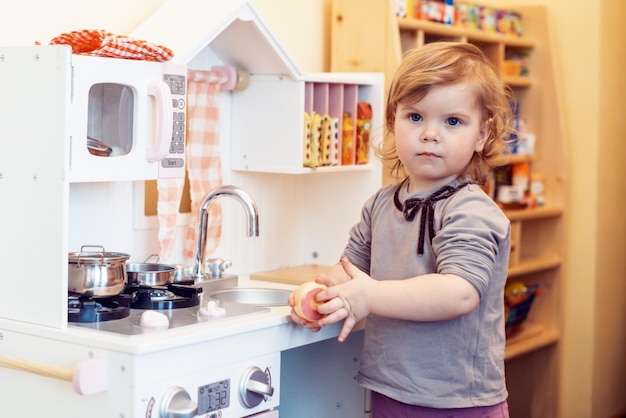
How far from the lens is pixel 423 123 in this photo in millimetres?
1705

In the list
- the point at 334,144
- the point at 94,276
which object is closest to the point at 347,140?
the point at 334,144

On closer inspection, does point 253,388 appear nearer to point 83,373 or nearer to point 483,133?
point 83,373

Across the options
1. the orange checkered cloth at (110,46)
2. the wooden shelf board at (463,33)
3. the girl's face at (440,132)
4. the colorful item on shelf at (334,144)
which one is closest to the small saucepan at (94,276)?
the orange checkered cloth at (110,46)

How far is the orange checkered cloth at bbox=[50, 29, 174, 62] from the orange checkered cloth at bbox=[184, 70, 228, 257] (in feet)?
1.49

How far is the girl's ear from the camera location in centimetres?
174

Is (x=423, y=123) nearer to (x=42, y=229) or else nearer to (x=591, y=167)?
(x=42, y=229)

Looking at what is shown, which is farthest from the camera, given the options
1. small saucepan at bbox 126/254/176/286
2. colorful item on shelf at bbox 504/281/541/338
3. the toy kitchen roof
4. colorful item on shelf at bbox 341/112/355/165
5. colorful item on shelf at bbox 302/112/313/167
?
colorful item on shelf at bbox 504/281/541/338

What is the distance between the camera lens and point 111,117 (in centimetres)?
169

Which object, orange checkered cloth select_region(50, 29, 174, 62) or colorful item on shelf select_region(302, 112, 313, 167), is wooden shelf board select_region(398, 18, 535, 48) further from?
orange checkered cloth select_region(50, 29, 174, 62)

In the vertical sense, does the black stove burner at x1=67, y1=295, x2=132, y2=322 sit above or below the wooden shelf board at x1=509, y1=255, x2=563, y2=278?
above

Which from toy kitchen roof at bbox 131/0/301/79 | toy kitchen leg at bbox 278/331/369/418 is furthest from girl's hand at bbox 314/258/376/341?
toy kitchen roof at bbox 131/0/301/79

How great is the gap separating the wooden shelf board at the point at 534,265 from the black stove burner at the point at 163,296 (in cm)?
160

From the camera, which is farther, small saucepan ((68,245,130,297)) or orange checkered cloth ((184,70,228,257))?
orange checkered cloth ((184,70,228,257))

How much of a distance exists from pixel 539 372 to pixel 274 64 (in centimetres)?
182
